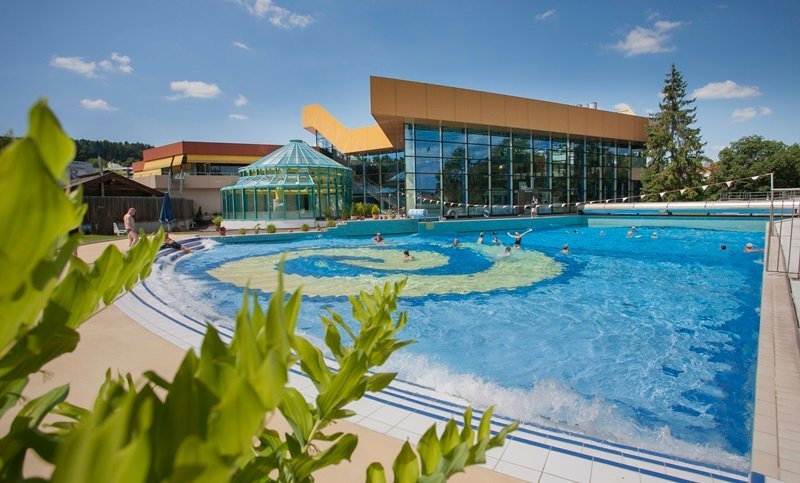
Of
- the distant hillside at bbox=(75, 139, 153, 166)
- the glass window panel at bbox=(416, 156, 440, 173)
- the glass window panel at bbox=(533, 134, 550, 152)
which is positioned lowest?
the glass window panel at bbox=(416, 156, 440, 173)

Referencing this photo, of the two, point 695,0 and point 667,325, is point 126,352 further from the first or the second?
point 695,0

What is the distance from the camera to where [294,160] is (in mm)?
24109

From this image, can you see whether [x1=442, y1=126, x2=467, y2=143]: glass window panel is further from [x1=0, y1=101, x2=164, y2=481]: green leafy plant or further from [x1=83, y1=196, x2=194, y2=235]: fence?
[x1=0, y1=101, x2=164, y2=481]: green leafy plant

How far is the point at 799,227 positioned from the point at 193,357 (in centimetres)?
2068

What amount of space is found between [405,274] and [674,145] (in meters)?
30.2

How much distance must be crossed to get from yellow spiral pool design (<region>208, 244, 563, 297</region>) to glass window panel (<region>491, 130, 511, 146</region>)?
13697 mm

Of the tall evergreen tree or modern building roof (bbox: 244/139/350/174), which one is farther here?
the tall evergreen tree

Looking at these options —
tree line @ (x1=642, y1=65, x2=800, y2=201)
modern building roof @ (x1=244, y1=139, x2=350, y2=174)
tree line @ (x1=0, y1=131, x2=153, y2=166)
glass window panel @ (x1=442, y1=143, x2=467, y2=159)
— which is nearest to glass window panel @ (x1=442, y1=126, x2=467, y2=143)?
glass window panel @ (x1=442, y1=143, x2=467, y2=159)

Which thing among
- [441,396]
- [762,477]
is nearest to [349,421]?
[441,396]

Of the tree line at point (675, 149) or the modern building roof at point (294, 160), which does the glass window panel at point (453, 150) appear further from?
the tree line at point (675, 149)

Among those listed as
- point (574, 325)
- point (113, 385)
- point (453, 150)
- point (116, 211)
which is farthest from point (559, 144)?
point (113, 385)

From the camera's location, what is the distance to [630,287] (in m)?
10.6

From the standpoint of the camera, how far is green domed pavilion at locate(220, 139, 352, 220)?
2294cm

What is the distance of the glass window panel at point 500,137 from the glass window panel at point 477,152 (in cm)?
87
